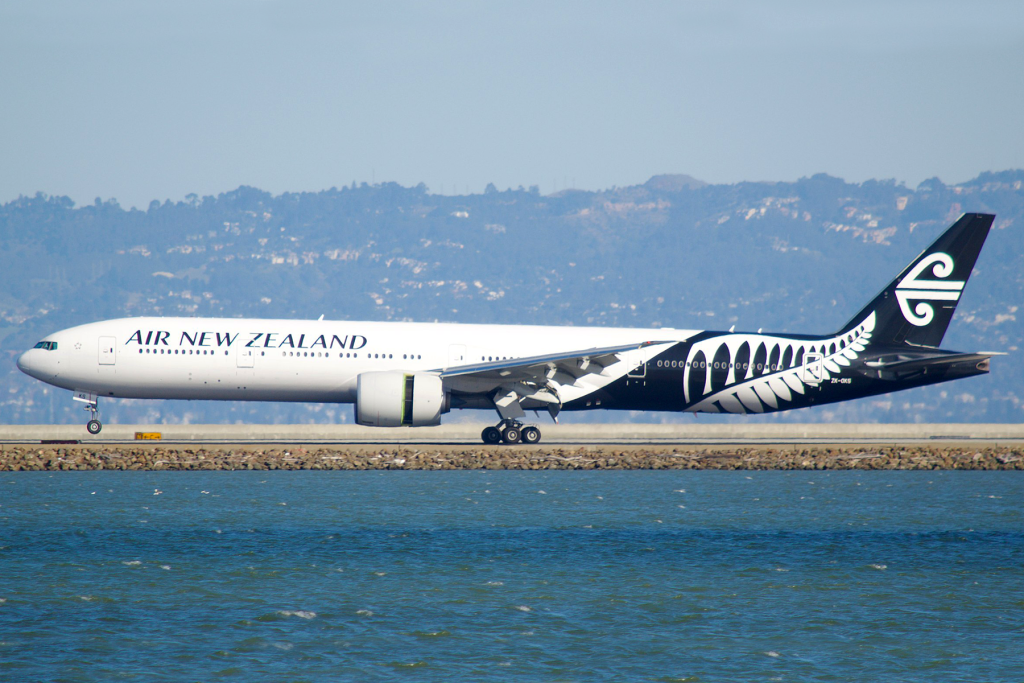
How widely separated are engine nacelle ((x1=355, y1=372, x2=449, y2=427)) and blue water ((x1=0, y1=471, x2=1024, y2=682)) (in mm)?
2515

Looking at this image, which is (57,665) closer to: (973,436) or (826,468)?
(826,468)

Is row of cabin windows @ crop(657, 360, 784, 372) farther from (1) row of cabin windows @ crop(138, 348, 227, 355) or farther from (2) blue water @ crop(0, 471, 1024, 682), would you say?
(1) row of cabin windows @ crop(138, 348, 227, 355)

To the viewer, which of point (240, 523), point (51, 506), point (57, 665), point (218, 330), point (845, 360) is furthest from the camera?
point (845, 360)

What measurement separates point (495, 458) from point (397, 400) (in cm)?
408

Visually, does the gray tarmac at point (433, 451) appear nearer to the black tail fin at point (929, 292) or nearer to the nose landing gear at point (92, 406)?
the nose landing gear at point (92, 406)

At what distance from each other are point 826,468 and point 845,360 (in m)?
4.07

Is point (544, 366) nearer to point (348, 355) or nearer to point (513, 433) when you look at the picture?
point (513, 433)

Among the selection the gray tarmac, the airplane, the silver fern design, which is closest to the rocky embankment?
the gray tarmac

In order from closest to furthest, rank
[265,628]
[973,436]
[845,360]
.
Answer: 1. [265,628]
2. [845,360]
3. [973,436]

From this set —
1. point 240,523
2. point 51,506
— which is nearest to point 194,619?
point 240,523

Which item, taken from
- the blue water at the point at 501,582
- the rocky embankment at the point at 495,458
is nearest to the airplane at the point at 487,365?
the rocky embankment at the point at 495,458

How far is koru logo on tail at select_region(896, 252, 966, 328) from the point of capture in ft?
135

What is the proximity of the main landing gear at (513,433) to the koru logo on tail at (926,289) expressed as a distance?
→ 582 inches

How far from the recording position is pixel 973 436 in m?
52.3
